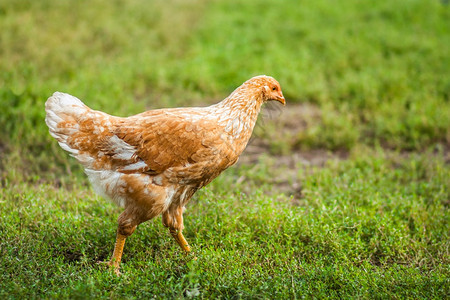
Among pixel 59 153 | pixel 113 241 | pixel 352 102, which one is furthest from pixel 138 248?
pixel 352 102

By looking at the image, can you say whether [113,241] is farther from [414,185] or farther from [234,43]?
[234,43]

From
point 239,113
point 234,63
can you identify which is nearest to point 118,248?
point 239,113

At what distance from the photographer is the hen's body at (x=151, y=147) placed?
3.52m

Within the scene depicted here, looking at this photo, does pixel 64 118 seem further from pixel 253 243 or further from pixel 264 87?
pixel 253 243

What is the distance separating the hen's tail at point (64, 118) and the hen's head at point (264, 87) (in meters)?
1.36

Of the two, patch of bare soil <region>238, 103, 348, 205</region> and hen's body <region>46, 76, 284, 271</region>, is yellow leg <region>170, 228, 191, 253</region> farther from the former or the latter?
patch of bare soil <region>238, 103, 348, 205</region>

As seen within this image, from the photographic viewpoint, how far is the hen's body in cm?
352

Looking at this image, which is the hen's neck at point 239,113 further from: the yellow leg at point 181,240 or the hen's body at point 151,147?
the yellow leg at point 181,240

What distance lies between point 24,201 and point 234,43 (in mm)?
6598

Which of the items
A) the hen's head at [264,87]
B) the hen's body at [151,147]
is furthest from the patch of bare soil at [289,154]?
the hen's body at [151,147]

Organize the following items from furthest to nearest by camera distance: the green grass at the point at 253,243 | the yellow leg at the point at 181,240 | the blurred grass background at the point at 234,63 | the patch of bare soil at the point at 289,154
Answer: the blurred grass background at the point at 234,63 < the patch of bare soil at the point at 289,154 < the yellow leg at the point at 181,240 < the green grass at the point at 253,243

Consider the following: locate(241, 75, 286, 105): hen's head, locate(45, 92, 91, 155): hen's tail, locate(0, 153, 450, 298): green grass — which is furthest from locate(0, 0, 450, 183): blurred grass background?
locate(241, 75, 286, 105): hen's head

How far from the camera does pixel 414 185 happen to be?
200 inches

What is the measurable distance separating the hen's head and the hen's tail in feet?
4.46
